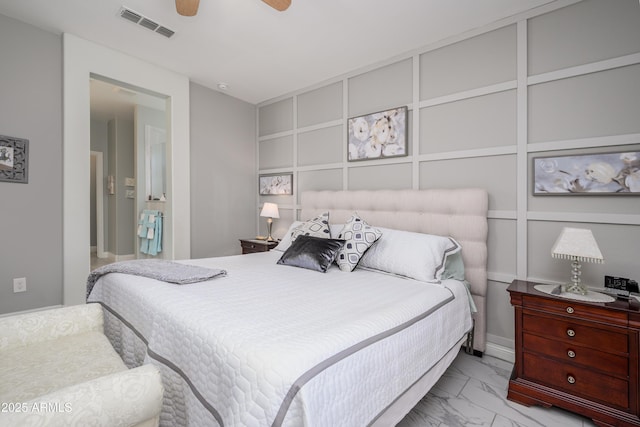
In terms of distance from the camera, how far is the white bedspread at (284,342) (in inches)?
35.9

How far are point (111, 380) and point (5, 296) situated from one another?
265 centimetres

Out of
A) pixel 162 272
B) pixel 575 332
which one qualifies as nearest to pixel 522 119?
pixel 575 332

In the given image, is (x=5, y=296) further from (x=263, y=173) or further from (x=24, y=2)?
(x=263, y=173)

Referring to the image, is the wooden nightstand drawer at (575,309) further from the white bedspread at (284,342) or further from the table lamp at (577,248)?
the white bedspread at (284,342)

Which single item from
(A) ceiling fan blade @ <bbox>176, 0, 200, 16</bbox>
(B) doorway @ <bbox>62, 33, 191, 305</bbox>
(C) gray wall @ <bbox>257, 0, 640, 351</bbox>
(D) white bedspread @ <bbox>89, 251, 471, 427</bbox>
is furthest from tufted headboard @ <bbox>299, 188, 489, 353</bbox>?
(B) doorway @ <bbox>62, 33, 191, 305</bbox>

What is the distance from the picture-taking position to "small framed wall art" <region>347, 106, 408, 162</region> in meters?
2.90

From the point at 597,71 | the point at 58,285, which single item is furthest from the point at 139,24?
the point at 597,71

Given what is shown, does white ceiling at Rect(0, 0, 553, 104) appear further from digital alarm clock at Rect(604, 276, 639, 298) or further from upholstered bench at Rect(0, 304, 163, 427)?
upholstered bench at Rect(0, 304, 163, 427)

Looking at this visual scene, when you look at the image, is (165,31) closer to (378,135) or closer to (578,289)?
(378,135)

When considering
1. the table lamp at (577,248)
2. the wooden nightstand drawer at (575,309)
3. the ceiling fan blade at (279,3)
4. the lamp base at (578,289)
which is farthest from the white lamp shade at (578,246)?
the ceiling fan blade at (279,3)

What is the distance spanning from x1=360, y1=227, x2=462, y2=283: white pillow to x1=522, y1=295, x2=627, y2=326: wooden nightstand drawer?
0.55m

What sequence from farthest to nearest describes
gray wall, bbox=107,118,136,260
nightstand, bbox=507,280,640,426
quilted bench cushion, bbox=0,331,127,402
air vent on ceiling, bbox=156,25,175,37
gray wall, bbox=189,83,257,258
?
1. gray wall, bbox=107,118,136,260
2. gray wall, bbox=189,83,257,258
3. air vent on ceiling, bbox=156,25,175,37
4. nightstand, bbox=507,280,640,426
5. quilted bench cushion, bbox=0,331,127,402

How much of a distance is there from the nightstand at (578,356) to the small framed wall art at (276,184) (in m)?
2.79

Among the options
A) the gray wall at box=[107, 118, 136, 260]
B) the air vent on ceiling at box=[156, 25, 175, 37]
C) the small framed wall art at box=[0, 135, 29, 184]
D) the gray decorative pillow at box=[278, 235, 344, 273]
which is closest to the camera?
the gray decorative pillow at box=[278, 235, 344, 273]
